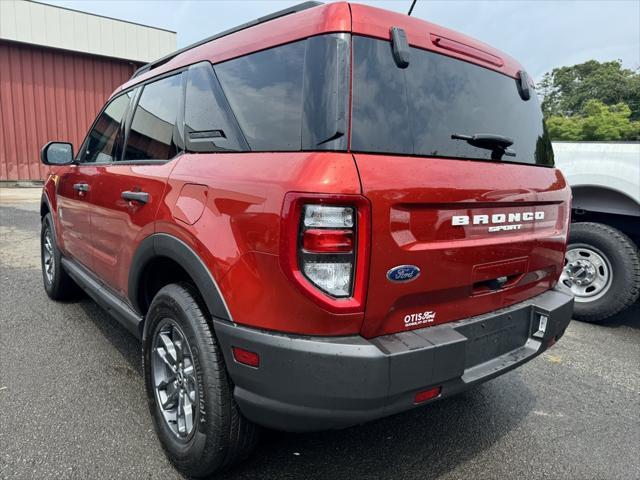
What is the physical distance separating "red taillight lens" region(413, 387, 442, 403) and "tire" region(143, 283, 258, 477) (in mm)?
681

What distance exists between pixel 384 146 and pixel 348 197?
1.01 ft

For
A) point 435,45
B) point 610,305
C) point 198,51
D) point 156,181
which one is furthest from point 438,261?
point 610,305

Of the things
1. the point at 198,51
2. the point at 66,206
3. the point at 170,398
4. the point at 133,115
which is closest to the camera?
the point at 170,398

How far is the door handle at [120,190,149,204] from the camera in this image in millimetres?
2291

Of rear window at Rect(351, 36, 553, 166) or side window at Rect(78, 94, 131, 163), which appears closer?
rear window at Rect(351, 36, 553, 166)

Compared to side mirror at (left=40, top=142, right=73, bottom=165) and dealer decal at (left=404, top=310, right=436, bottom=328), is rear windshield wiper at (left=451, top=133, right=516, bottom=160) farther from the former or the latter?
side mirror at (left=40, top=142, right=73, bottom=165)

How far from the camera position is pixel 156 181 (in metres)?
2.24

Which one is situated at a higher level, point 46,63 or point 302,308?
point 46,63

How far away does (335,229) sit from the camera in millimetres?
1525

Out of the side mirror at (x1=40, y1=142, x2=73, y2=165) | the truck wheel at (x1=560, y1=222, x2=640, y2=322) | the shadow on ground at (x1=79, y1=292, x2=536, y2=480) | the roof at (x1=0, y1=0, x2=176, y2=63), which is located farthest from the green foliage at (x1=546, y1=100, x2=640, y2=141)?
the side mirror at (x1=40, y1=142, x2=73, y2=165)

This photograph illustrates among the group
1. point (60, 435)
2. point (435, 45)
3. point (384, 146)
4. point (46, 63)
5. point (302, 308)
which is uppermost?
point (46, 63)

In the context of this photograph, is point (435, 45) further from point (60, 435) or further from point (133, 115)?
point (60, 435)

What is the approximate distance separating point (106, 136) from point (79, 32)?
14473 millimetres

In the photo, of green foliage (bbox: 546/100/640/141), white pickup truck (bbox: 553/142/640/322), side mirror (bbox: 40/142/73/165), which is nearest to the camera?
side mirror (bbox: 40/142/73/165)
